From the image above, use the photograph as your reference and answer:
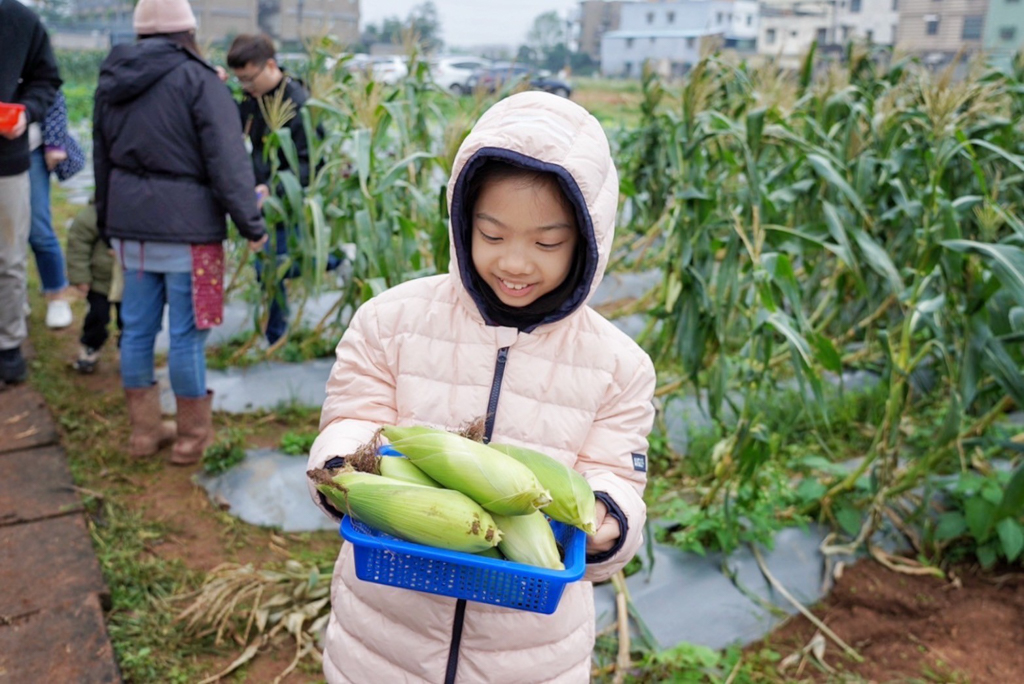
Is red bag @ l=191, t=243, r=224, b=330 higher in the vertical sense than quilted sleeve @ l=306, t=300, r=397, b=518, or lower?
lower

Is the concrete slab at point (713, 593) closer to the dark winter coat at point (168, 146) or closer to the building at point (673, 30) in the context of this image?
the dark winter coat at point (168, 146)

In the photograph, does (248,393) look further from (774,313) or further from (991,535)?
(991,535)

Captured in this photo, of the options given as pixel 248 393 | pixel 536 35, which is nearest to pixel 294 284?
pixel 248 393

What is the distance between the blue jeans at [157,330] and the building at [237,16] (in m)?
2.54

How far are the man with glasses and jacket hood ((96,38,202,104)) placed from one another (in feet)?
2.29

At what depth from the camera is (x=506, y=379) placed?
4.39ft

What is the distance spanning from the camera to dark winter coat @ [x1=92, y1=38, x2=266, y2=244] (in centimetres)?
280

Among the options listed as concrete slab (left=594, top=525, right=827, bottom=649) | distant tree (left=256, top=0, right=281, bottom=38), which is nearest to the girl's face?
concrete slab (left=594, top=525, right=827, bottom=649)

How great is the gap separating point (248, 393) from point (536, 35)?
29.9ft

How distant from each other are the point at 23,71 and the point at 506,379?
2794mm

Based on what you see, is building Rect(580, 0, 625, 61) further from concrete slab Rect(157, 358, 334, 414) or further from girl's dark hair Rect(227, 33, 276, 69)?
concrete slab Rect(157, 358, 334, 414)

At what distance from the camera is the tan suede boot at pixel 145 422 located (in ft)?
10.3

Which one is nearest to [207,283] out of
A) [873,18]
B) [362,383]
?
[362,383]

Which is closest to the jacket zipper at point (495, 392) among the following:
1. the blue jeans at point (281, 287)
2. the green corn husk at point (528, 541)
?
the green corn husk at point (528, 541)
